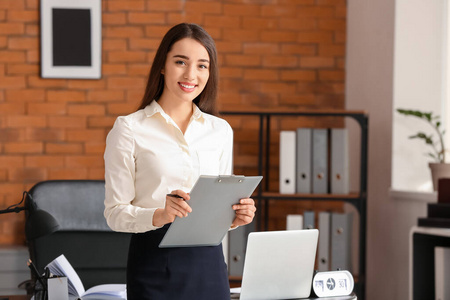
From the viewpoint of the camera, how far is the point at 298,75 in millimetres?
4301

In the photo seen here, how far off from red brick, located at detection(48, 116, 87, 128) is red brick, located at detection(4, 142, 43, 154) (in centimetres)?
15

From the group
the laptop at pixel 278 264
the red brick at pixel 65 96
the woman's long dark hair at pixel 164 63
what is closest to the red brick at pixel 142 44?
the red brick at pixel 65 96

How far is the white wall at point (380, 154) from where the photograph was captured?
367cm

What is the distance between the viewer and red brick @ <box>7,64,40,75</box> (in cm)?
404

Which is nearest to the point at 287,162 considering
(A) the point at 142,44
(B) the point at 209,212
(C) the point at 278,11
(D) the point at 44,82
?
(C) the point at 278,11

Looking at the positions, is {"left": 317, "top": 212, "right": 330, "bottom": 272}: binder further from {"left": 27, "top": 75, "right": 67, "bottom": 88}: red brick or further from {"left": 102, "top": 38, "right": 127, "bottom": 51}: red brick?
{"left": 27, "top": 75, "right": 67, "bottom": 88}: red brick

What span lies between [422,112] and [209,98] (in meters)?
2.18

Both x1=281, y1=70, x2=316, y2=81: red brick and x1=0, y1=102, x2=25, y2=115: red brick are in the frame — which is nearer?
x1=0, y1=102, x2=25, y2=115: red brick

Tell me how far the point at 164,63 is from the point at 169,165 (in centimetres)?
28

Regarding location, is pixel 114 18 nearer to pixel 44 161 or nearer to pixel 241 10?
pixel 241 10

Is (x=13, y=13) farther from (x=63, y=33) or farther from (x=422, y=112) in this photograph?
(x=422, y=112)

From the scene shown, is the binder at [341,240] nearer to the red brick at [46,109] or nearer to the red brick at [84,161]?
the red brick at [84,161]

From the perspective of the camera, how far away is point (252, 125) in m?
4.25

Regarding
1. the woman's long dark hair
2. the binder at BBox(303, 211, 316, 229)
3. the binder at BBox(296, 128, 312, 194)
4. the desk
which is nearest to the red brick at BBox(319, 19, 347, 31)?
the binder at BBox(296, 128, 312, 194)
